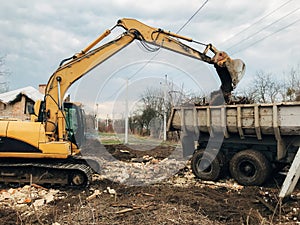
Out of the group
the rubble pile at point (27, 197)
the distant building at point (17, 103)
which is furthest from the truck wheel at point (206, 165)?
the distant building at point (17, 103)

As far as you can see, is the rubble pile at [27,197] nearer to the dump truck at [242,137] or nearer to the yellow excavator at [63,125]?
the yellow excavator at [63,125]

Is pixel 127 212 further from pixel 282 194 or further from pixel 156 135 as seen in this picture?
pixel 156 135

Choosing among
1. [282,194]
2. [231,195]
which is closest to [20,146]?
[231,195]

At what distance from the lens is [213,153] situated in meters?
7.56

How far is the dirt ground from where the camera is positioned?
451 cm

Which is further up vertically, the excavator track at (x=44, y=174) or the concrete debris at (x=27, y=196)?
the excavator track at (x=44, y=174)

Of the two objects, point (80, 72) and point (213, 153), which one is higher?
point (80, 72)

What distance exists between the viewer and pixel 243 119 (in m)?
6.95

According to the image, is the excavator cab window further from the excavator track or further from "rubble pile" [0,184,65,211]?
"rubble pile" [0,184,65,211]

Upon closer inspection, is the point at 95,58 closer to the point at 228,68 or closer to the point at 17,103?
the point at 228,68

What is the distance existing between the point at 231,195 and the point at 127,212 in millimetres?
2277

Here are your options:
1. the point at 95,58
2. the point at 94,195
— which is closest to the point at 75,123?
the point at 95,58

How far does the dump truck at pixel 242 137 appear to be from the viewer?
6442mm

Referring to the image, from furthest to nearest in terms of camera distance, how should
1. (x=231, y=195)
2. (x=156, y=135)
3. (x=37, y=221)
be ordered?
1. (x=156, y=135)
2. (x=231, y=195)
3. (x=37, y=221)
